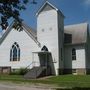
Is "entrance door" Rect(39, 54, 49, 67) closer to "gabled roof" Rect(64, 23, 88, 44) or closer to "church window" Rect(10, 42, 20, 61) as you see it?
"church window" Rect(10, 42, 20, 61)

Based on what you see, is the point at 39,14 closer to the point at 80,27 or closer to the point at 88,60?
the point at 80,27

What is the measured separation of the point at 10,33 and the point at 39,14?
6.28 meters

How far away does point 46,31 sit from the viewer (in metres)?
39.2

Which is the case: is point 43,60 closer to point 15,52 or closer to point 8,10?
point 15,52

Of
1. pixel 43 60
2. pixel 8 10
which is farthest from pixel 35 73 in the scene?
pixel 8 10

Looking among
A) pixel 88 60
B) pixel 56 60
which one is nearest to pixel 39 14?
pixel 56 60

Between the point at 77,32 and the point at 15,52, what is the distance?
10.3 meters

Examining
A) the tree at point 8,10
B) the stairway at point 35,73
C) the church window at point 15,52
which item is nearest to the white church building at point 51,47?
the church window at point 15,52

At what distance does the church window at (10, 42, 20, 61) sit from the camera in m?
41.8

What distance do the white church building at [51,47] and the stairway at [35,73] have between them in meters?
0.90

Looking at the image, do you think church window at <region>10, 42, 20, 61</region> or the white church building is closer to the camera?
the white church building

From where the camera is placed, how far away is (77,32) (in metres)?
41.2

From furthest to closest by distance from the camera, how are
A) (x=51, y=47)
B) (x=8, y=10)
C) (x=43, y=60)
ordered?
(x=43, y=60) < (x=51, y=47) < (x=8, y=10)

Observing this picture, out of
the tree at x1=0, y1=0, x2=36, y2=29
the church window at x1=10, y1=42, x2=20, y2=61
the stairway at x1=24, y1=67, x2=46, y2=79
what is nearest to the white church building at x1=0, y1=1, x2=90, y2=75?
the church window at x1=10, y1=42, x2=20, y2=61
